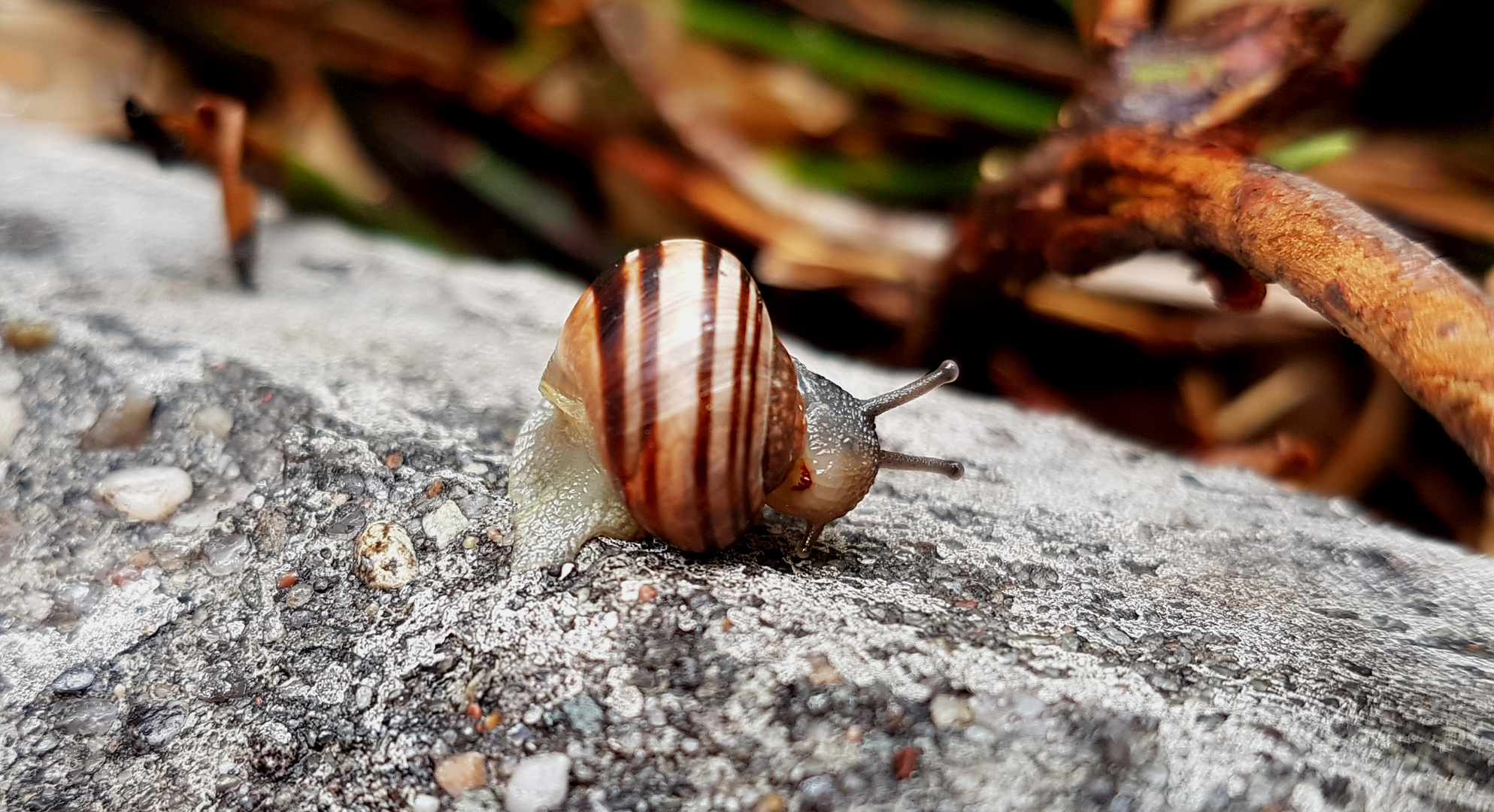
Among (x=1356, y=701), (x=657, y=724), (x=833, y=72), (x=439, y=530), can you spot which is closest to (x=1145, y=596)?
(x=1356, y=701)

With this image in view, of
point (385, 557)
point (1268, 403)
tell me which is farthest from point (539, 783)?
point (1268, 403)

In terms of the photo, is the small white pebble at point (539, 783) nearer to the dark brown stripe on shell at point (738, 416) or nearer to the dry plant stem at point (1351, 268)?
the dark brown stripe on shell at point (738, 416)

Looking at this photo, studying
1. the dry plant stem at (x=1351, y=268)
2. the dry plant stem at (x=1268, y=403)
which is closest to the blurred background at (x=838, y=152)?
the dry plant stem at (x=1268, y=403)

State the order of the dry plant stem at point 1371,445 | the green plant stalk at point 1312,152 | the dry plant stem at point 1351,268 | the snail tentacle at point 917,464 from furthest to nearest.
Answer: the dry plant stem at point 1371,445 → the green plant stalk at point 1312,152 → the snail tentacle at point 917,464 → the dry plant stem at point 1351,268

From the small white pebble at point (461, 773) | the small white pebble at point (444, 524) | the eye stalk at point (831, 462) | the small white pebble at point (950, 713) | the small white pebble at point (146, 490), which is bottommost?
the small white pebble at point (146, 490)

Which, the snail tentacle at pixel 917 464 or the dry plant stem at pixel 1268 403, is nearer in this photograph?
the snail tentacle at pixel 917 464

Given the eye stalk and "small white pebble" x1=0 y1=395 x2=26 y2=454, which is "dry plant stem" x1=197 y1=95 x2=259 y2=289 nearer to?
"small white pebble" x1=0 y1=395 x2=26 y2=454

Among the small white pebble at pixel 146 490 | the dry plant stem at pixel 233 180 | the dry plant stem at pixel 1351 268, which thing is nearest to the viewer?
the dry plant stem at pixel 1351 268
